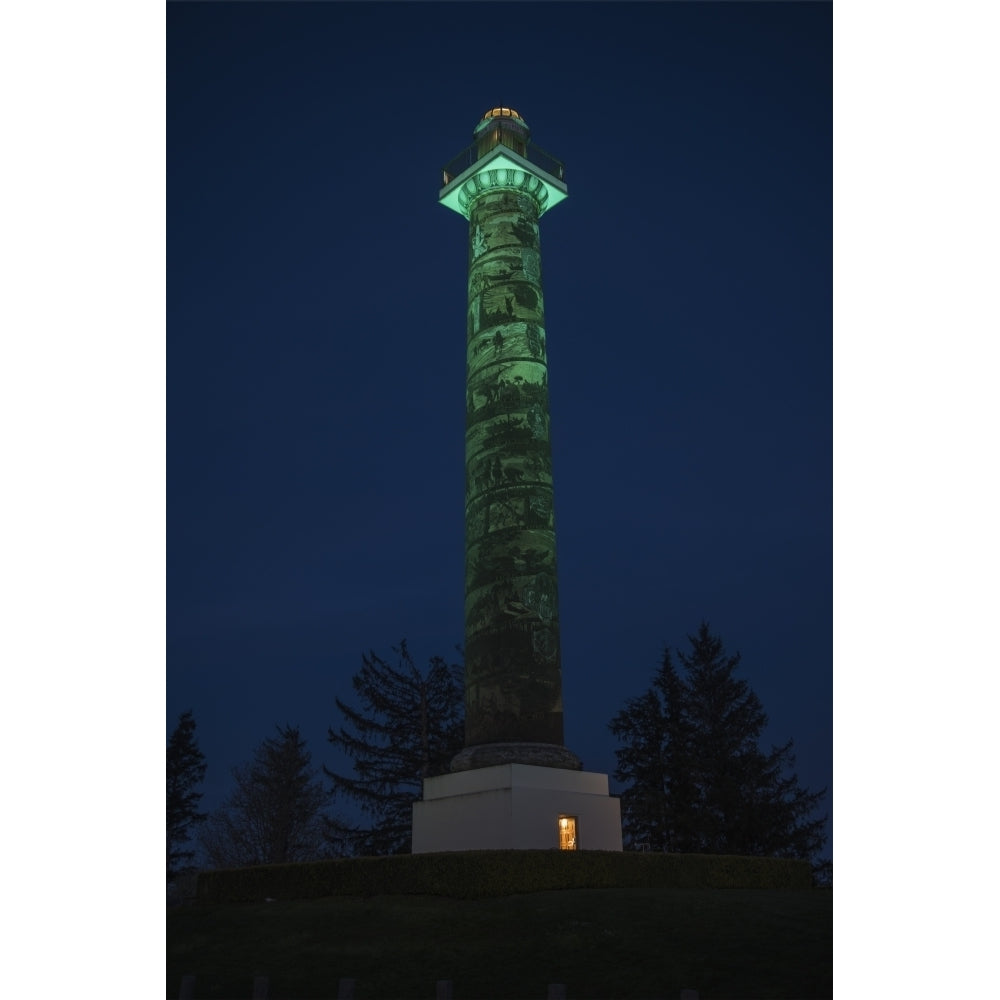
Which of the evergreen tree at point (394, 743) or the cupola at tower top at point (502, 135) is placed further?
the evergreen tree at point (394, 743)

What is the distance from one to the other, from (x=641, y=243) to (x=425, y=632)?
32.1 metres

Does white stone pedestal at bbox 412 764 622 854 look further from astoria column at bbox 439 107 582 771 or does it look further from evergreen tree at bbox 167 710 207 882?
evergreen tree at bbox 167 710 207 882

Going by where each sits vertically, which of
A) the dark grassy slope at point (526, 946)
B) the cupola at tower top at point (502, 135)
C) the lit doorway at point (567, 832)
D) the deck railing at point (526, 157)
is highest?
the cupola at tower top at point (502, 135)

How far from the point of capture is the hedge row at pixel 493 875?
1659 centimetres

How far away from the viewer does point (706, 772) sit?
34.0m

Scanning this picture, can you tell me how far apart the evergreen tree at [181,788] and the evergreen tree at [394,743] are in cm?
557

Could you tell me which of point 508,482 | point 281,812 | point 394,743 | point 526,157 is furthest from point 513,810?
point 281,812

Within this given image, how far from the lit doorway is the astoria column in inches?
36.4

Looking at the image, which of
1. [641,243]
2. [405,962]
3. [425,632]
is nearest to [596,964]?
[405,962]

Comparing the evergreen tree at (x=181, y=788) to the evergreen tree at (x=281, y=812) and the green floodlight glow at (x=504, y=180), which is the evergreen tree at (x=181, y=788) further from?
the green floodlight glow at (x=504, y=180)

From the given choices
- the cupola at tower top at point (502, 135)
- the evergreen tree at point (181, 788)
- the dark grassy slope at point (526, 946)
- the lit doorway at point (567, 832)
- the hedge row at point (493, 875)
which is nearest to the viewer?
the dark grassy slope at point (526, 946)

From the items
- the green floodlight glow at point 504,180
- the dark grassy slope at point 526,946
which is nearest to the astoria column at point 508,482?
the green floodlight glow at point 504,180

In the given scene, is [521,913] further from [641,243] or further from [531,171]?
[641,243]

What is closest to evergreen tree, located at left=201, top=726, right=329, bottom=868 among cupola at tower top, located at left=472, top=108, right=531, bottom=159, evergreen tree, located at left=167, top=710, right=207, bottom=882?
evergreen tree, located at left=167, top=710, right=207, bottom=882
